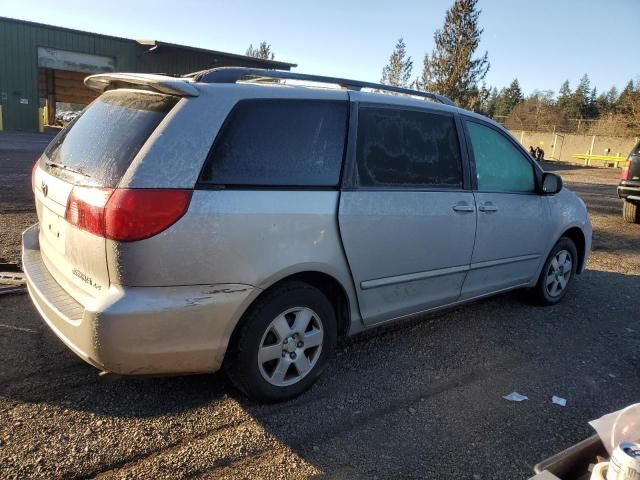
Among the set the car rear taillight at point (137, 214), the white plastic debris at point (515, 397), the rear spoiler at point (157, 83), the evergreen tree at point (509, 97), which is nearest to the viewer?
the car rear taillight at point (137, 214)

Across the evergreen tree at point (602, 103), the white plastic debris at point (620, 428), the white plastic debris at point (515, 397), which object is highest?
the evergreen tree at point (602, 103)

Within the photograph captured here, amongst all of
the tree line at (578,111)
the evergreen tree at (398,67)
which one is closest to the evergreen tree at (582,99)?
the tree line at (578,111)

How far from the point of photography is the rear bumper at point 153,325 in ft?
7.93

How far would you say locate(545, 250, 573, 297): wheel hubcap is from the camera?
4.98 meters

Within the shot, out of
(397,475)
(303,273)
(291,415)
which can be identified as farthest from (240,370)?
(397,475)

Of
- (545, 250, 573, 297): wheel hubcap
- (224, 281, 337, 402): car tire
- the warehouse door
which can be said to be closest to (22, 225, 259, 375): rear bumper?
(224, 281, 337, 402): car tire

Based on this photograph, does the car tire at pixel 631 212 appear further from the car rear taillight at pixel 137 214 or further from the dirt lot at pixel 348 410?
the car rear taillight at pixel 137 214

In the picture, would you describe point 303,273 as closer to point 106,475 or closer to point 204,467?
point 204,467

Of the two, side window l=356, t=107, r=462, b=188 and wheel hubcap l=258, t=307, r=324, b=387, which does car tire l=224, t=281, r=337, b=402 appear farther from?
side window l=356, t=107, r=462, b=188

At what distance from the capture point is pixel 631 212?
1041 cm

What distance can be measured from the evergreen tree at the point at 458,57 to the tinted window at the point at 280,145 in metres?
36.9

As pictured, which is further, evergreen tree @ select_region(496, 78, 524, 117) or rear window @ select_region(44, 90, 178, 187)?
evergreen tree @ select_region(496, 78, 524, 117)

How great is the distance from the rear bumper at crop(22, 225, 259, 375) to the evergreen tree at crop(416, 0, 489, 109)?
37.7 m

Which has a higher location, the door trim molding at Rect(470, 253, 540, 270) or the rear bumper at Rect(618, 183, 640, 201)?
the rear bumper at Rect(618, 183, 640, 201)
